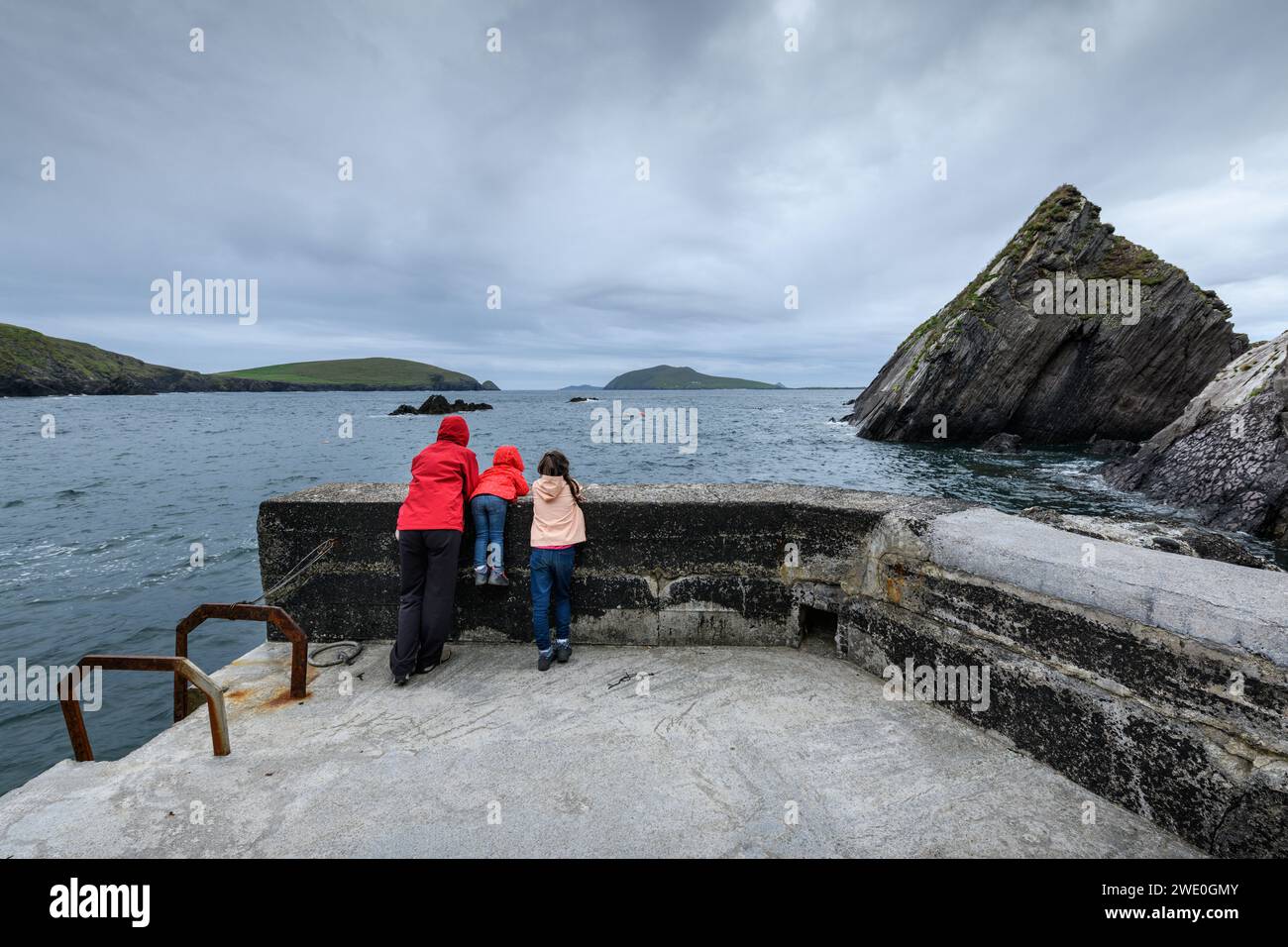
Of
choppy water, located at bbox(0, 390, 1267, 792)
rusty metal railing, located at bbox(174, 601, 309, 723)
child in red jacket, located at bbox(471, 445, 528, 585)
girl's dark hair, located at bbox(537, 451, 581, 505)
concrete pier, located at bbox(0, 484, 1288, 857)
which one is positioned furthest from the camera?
choppy water, located at bbox(0, 390, 1267, 792)

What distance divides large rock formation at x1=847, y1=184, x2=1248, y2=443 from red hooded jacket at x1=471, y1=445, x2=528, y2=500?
3656cm

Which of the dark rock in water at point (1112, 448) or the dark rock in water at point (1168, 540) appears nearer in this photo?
the dark rock in water at point (1168, 540)

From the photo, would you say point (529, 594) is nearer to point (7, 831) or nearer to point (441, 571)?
point (441, 571)

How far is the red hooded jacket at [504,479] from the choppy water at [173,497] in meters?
5.70

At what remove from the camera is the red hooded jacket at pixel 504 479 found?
4.32 m

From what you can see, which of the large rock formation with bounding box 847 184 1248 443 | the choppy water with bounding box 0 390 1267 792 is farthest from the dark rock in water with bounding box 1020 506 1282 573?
the large rock formation with bounding box 847 184 1248 443

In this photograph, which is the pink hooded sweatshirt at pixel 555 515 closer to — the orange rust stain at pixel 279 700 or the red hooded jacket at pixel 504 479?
the red hooded jacket at pixel 504 479

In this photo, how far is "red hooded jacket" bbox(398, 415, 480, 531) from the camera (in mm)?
4031

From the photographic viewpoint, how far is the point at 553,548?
161 inches

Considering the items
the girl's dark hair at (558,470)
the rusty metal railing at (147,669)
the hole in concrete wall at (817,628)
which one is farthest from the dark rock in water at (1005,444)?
the rusty metal railing at (147,669)

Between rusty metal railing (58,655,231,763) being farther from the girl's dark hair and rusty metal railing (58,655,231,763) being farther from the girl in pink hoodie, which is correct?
the girl's dark hair

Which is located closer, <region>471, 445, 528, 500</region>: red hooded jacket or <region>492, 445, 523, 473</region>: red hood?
<region>471, 445, 528, 500</region>: red hooded jacket

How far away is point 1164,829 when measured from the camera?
2.47 m

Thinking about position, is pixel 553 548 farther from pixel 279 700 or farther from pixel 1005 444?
pixel 1005 444
